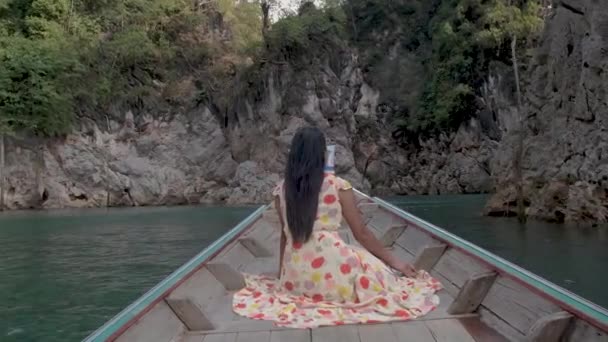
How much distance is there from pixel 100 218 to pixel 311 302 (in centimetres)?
2370

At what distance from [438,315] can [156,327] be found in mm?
1841

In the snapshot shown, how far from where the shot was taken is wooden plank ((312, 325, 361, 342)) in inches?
134

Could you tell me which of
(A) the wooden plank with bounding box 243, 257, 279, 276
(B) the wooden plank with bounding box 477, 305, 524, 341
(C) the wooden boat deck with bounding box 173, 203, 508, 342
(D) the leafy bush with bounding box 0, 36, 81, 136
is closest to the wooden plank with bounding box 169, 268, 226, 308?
(C) the wooden boat deck with bounding box 173, 203, 508, 342

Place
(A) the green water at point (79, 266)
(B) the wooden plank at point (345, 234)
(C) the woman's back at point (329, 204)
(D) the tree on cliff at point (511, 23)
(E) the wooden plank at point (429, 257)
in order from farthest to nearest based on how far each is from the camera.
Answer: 1. (D) the tree on cliff at point (511, 23)
2. (A) the green water at point (79, 266)
3. (B) the wooden plank at point (345, 234)
4. (E) the wooden plank at point (429, 257)
5. (C) the woman's back at point (329, 204)

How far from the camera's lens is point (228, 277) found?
15.9 ft

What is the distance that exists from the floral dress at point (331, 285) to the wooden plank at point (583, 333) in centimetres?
110

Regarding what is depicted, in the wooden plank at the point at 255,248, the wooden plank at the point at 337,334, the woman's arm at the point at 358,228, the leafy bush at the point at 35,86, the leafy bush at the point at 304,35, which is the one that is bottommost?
the wooden plank at the point at 255,248

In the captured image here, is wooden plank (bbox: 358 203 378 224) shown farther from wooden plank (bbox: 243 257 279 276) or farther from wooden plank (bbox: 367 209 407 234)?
wooden plank (bbox: 243 257 279 276)

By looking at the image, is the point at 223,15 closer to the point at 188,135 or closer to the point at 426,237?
the point at 188,135

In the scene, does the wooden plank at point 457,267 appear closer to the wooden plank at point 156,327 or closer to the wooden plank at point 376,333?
the wooden plank at point 376,333

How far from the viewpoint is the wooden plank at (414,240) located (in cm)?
605

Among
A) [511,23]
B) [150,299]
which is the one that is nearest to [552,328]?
[150,299]

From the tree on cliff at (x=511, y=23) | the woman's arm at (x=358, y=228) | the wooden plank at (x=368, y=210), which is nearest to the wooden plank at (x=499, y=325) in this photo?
the woman's arm at (x=358, y=228)

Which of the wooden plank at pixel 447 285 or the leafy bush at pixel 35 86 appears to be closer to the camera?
the wooden plank at pixel 447 285
